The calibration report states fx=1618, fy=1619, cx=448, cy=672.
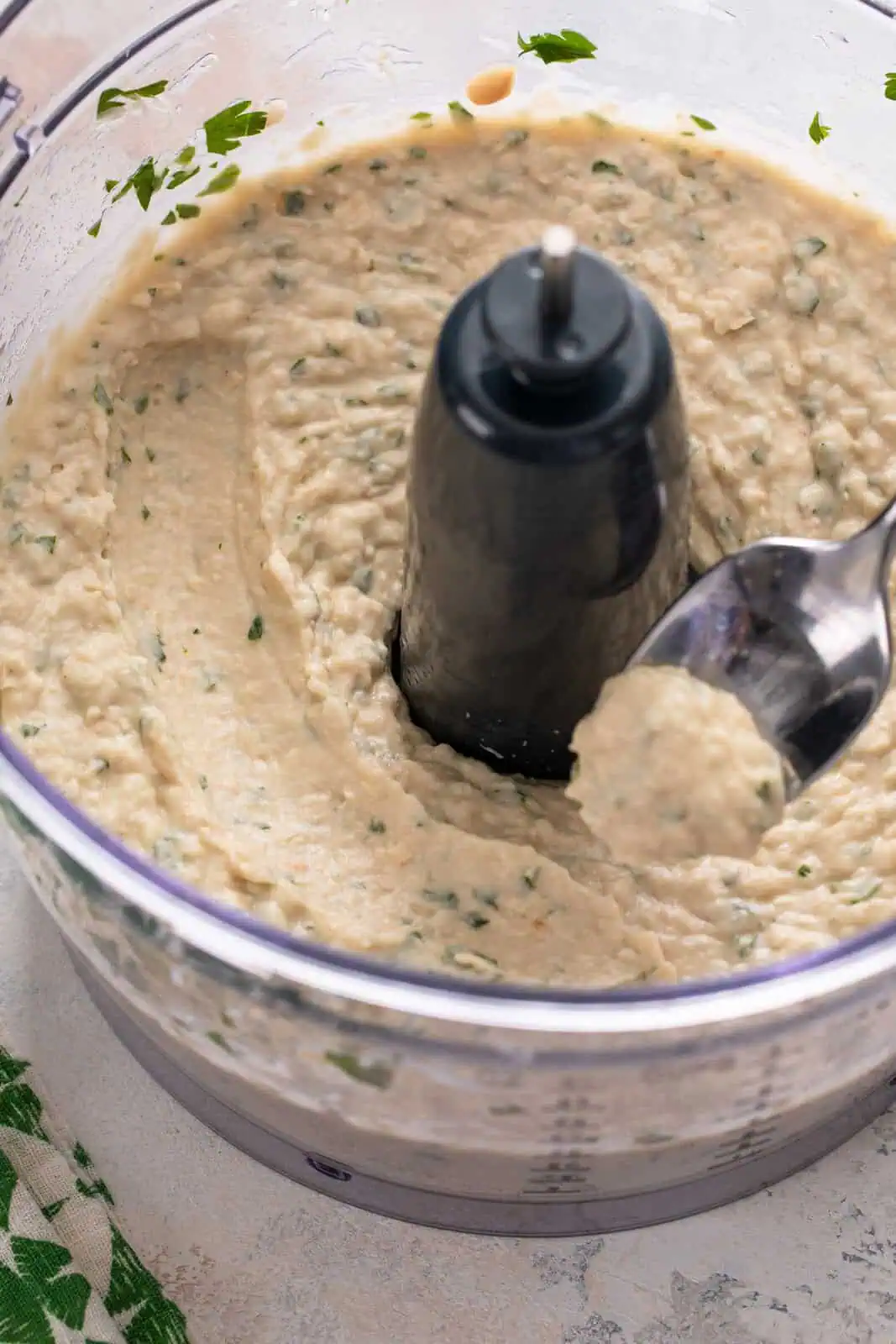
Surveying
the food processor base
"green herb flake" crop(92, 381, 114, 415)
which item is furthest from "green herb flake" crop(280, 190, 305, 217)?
the food processor base

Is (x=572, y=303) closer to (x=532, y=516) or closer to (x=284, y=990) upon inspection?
(x=532, y=516)

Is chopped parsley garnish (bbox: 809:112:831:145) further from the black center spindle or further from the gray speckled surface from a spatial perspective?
the gray speckled surface

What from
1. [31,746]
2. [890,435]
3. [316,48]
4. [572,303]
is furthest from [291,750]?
[316,48]

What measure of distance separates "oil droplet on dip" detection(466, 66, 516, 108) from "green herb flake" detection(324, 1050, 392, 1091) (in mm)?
909

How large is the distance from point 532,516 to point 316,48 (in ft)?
2.17

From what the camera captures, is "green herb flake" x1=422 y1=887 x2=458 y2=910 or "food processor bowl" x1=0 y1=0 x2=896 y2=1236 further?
"green herb flake" x1=422 y1=887 x2=458 y2=910

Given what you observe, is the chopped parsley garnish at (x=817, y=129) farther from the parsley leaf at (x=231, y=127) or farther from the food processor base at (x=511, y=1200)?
the food processor base at (x=511, y=1200)

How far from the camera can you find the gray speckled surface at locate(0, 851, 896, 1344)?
115cm

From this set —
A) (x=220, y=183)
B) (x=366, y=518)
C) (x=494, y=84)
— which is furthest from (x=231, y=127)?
(x=366, y=518)

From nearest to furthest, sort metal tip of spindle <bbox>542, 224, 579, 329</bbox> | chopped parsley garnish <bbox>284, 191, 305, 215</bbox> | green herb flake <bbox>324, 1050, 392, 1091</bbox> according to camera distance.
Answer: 1. metal tip of spindle <bbox>542, 224, 579, 329</bbox>
2. green herb flake <bbox>324, 1050, 392, 1091</bbox>
3. chopped parsley garnish <bbox>284, 191, 305, 215</bbox>

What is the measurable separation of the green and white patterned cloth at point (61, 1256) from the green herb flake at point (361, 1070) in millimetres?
288

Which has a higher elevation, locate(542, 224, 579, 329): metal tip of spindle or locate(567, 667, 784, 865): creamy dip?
locate(542, 224, 579, 329): metal tip of spindle

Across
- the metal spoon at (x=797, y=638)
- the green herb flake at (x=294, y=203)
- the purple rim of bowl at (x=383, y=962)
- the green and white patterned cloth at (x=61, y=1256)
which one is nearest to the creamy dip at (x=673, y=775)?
the metal spoon at (x=797, y=638)

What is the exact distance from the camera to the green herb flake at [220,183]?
4.72ft
